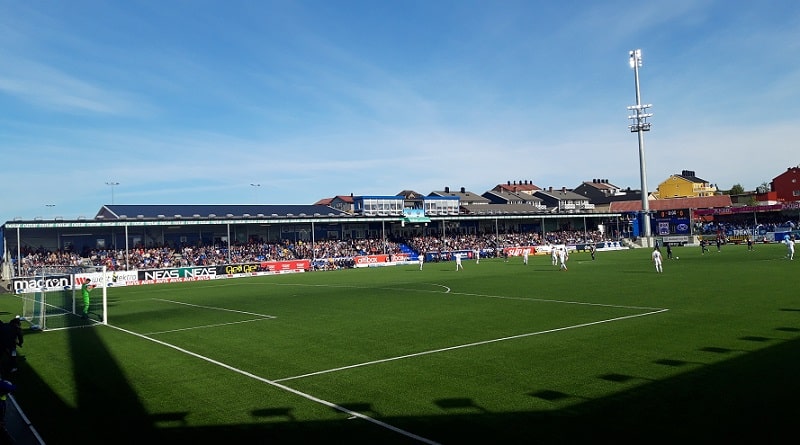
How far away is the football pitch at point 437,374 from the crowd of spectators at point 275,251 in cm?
3574

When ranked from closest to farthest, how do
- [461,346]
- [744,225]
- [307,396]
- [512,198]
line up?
1. [307,396]
2. [461,346]
3. [744,225]
4. [512,198]

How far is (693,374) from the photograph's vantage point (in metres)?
11.2

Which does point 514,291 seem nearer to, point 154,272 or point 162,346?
point 162,346

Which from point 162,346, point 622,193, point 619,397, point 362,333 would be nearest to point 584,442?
point 619,397

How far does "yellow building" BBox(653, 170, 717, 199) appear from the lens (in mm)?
134250

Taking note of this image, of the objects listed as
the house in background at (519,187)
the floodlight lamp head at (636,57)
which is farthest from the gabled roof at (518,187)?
the floodlight lamp head at (636,57)

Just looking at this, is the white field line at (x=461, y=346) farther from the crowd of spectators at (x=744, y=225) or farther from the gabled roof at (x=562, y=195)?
the gabled roof at (x=562, y=195)

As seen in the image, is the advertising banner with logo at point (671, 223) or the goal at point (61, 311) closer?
the goal at point (61, 311)

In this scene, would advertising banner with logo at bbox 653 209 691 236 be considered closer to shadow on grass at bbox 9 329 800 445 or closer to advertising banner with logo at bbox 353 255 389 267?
advertising banner with logo at bbox 353 255 389 267

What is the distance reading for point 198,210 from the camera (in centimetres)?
7350

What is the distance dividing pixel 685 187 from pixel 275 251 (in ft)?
345

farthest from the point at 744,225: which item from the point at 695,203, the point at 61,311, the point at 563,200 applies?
the point at 61,311

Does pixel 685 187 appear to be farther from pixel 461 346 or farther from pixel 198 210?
pixel 461 346

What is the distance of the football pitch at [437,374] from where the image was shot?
893 cm
